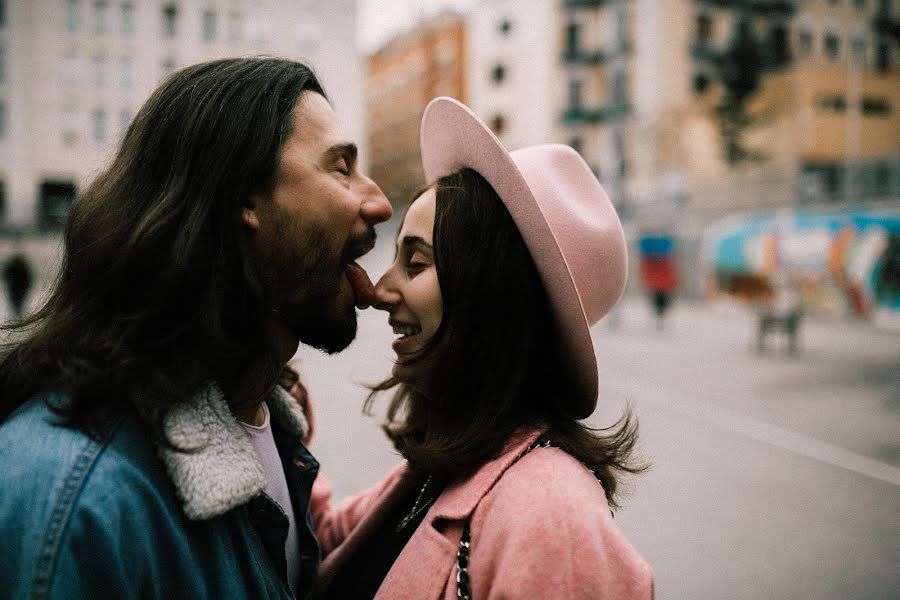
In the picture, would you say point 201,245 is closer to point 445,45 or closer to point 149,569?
point 149,569

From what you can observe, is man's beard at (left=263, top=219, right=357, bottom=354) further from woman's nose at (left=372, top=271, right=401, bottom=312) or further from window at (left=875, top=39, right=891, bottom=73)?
window at (left=875, top=39, right=891, bottom=73)

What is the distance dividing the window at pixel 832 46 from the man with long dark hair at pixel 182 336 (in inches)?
1594

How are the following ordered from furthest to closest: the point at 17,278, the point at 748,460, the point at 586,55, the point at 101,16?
the point at 586,55 < the point at 101,16 < the point at 17,278 < the point at 748,460

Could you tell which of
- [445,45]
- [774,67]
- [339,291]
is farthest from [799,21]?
[339,291]

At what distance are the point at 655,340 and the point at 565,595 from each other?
14.3 meters

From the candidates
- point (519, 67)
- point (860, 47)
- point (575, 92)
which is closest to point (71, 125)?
point (519, 67)

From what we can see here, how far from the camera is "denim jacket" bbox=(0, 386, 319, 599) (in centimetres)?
108

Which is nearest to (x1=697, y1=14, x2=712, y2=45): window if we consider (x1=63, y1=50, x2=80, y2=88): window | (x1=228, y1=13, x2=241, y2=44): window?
(x1=228, y1=13, x2=241, y2=44): window

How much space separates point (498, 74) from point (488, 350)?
4600cm

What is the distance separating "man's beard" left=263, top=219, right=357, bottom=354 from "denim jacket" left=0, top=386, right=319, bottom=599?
271mm

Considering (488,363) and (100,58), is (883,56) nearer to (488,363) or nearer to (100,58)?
(488,363)

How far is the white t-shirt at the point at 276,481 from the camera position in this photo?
1658 mm

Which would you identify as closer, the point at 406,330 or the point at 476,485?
the point at 476,485

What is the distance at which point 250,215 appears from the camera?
145cm
